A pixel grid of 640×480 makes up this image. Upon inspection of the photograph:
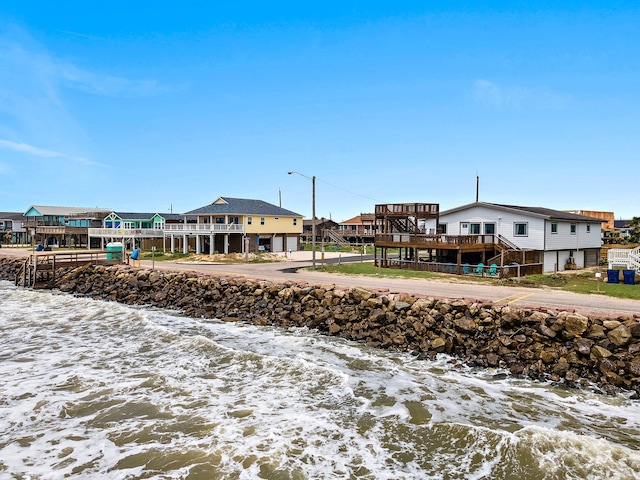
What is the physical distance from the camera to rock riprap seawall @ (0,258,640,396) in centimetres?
1391

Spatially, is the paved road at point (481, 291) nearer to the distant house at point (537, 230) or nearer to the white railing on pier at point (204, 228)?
the distant house at point (537, 230)

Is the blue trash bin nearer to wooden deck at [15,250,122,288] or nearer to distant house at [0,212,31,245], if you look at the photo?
wooden deck at [15,250,122,288]

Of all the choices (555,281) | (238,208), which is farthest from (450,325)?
(238,208)

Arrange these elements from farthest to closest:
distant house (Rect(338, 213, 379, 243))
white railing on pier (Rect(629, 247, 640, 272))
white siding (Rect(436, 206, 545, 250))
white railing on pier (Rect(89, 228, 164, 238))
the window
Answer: distant house (Rect(338, 213, 379, 243)), white railing on pier (Rect(89, 228, 164, 238)), the window, white siding (Rect(436, 206, 545, 250)), white railing on pier (Rect(629, 247, 640, 272))

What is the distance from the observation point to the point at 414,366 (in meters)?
15.1

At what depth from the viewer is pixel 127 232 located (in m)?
55.9

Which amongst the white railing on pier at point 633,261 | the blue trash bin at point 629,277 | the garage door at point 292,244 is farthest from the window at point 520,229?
the garage door at point 292,244

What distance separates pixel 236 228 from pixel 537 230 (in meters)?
33.8

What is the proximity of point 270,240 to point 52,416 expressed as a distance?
1834 inches

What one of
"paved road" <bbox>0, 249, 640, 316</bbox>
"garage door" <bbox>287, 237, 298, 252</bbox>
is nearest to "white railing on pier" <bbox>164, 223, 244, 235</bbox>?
"garage door" <bbox>287, 237, 298, 252</bbox>

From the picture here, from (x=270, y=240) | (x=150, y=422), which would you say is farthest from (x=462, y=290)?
(x=270, y=240)

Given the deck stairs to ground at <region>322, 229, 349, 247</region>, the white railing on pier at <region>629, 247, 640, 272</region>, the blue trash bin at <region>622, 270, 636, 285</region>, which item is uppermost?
the deck stairs to ground at <region>322, 229, 349, 247</region>

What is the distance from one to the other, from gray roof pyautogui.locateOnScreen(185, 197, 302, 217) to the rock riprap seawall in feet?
84.5

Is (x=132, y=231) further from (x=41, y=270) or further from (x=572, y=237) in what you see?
(x=572, y=237)
